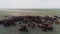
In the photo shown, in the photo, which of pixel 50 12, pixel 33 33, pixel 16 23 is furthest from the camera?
pixel 50 12

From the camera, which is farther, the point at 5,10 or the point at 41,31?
the point at 5,10

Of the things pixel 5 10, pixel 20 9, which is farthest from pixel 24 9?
pixel 5 10

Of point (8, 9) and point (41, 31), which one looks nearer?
point (41, 31)

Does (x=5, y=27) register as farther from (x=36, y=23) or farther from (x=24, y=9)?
(x=24, y=9)

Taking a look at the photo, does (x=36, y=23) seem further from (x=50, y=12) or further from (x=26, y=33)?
(x=50, y=12)

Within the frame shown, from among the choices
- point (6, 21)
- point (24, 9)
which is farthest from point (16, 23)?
point (24, 9)

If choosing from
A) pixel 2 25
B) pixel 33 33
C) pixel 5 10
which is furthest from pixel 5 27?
pixel 5 10

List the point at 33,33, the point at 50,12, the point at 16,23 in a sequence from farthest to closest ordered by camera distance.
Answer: the point at 50,12 → the point at 16,23 → the point at 33,33

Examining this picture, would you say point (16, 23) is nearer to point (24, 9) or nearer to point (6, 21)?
point (6, 21)
